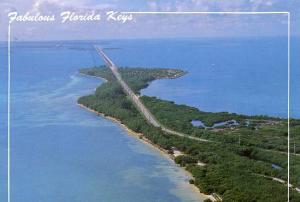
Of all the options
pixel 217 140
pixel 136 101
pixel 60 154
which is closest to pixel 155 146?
pixel 217 140

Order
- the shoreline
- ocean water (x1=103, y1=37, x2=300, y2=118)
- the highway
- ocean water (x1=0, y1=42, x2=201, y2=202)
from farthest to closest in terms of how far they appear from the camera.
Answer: the highway → ocean water (x1=103, y1=37, x2=300, y2=118) → the shoreline → ocean water (x1=0, y1=42, x2=201, y2=202)

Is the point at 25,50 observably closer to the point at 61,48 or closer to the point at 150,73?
the point at 61,48

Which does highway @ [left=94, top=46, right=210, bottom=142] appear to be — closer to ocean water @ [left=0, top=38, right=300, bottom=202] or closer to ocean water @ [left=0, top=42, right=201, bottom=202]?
ocean water @ [left=0, top=38, right=300, bottom=202]

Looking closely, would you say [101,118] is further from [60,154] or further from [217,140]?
[60,154]

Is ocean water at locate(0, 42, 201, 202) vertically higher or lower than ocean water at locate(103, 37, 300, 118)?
lower

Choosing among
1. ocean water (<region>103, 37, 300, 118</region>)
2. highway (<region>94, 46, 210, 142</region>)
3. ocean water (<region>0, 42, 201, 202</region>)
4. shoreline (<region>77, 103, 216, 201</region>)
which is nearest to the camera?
ocean water (<region>0, 42, 201, 202</region>)

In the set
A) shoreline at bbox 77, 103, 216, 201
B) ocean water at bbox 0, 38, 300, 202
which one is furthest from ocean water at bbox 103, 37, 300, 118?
shoreline at bbox 77, 103, 216, 201

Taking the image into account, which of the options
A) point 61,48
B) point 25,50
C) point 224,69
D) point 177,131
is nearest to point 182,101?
point 177,131

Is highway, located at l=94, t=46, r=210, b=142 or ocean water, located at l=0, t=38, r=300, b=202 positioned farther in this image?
highway, located at l=94, t=46, r=210, b=142

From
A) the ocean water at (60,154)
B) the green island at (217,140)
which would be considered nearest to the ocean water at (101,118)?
the ocean water at (60,154)
